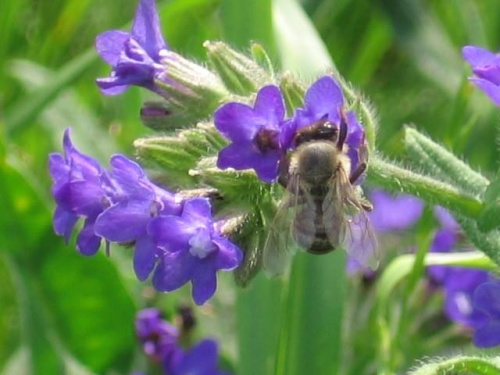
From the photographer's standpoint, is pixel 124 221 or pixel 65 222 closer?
pixel 124 221

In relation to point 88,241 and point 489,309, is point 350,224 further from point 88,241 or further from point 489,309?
point 88,241

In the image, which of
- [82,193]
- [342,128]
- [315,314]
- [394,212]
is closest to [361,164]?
[342,128]

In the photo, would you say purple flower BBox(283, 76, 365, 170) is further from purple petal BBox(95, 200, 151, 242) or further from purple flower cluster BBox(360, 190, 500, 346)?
purple flower cluster BBox(360, 190, 500, 346)

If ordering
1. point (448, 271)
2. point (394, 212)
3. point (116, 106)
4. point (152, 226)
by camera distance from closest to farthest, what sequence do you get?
point (152, 226) < point (448, 271) < point (394, 212) < point (116, 106)

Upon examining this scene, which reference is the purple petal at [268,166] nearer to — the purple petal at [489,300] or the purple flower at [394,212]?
the purple petal at [489,300]

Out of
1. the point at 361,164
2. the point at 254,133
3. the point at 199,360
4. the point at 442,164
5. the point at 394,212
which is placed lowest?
the point at 394,212

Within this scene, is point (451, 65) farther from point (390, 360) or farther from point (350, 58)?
point (390, 360)
